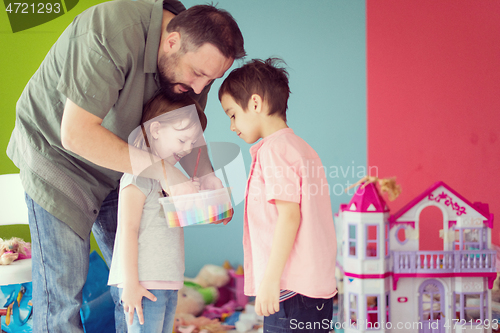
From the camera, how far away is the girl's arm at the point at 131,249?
0.70m

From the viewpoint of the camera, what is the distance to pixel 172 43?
0.75 metres

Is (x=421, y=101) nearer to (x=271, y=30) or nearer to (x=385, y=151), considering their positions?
(x=385, y=151)

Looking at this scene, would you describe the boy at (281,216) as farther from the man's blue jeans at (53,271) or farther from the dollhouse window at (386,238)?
the dollhouse window at (386,238)

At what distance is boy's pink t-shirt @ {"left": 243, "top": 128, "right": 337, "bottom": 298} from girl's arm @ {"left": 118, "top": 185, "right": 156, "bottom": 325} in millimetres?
203

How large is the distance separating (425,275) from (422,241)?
447 mm

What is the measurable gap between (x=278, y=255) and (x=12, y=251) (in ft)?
3.27

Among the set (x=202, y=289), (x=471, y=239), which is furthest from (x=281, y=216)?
(x=202, y=289)

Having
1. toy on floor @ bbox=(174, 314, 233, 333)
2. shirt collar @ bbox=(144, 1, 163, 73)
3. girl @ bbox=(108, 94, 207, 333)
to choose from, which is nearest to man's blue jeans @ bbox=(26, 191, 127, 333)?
girl @ bbox=(108, 94, 207, 333)

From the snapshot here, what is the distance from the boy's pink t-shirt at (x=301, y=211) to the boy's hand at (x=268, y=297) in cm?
3

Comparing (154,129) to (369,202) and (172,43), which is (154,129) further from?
(369,202)

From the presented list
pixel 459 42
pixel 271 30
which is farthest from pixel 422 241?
pixel 271 30

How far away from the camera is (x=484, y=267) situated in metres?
1.18

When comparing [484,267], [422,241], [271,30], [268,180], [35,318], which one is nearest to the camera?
[268,180]

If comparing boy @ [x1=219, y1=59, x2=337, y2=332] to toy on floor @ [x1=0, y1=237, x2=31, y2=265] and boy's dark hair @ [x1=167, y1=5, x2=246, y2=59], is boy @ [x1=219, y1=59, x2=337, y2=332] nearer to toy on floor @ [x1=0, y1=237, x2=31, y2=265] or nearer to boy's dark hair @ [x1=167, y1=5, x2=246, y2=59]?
boy's dark hair @ [x1=167, y1=5, x2=246, y2=59]
